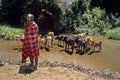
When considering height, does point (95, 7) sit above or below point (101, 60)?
above

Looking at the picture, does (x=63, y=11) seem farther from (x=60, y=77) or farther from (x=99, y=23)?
(x=60, y=77)

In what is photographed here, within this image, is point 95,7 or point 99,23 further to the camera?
point 95,7

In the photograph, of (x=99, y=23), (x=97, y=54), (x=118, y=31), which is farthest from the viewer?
(x=99, y=23)

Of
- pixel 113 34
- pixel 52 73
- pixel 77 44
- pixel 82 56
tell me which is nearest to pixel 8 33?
pixel 77 44

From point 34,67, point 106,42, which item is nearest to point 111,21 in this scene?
point 106,42

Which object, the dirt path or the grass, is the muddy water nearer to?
the grass

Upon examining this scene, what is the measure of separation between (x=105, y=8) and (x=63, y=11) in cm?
377

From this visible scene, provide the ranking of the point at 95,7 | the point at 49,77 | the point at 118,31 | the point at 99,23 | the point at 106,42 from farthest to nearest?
1. the point at 95,7
2. the point at 99,23
3. the point at 118,31
4. the point at 106,42
5. the point at 49,77

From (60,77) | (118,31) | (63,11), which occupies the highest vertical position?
(63,11)

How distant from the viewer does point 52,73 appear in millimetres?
11383

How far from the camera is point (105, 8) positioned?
2638 centimetres

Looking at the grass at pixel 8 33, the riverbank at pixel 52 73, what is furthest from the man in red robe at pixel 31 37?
the grass at pixel 8 33

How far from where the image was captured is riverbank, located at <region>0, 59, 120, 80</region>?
36.4 ft

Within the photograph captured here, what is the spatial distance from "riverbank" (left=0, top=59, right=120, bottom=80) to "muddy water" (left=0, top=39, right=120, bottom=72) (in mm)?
1673
